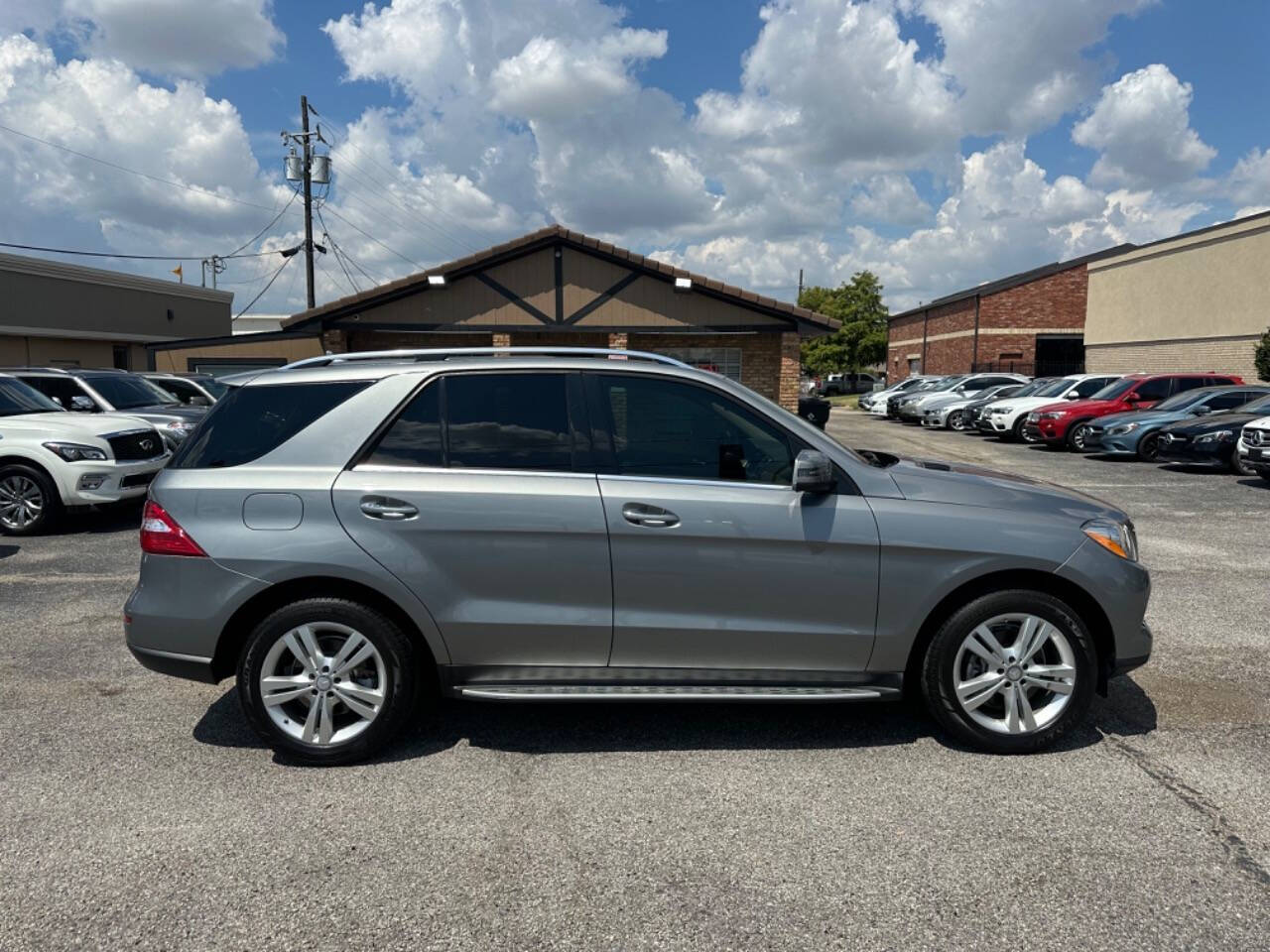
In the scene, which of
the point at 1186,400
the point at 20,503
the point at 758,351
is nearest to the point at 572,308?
the point at 758,351

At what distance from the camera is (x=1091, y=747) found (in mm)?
3842

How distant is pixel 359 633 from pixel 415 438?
2.83 feet

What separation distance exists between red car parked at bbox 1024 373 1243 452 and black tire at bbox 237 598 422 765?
58.3 feet

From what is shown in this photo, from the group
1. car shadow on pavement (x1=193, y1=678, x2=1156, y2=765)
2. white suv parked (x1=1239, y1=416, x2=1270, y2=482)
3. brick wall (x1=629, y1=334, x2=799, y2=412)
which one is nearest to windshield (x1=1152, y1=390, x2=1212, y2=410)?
white suv parked (x1=1239, y1=416, x2=1270, y2=482)

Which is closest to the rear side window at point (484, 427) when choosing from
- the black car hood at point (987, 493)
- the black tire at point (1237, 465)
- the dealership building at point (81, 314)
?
the black car hood at point (987, 493)

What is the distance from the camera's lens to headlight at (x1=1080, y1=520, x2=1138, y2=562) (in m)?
3.79

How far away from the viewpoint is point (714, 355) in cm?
2002

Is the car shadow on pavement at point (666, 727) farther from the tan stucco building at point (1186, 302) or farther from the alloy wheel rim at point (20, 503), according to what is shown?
the tan stucco building at point (1186, 302)

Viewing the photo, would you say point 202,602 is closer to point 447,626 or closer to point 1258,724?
point 447,626

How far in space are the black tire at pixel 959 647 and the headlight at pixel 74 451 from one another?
8842 millimetres

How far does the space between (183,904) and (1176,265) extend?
35.1 metres

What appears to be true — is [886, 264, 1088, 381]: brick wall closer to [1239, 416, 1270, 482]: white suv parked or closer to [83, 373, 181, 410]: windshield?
[1239, 416, 1270, 482]: white suv parked

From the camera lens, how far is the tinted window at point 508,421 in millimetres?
3742

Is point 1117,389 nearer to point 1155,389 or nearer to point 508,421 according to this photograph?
point 1155,389
